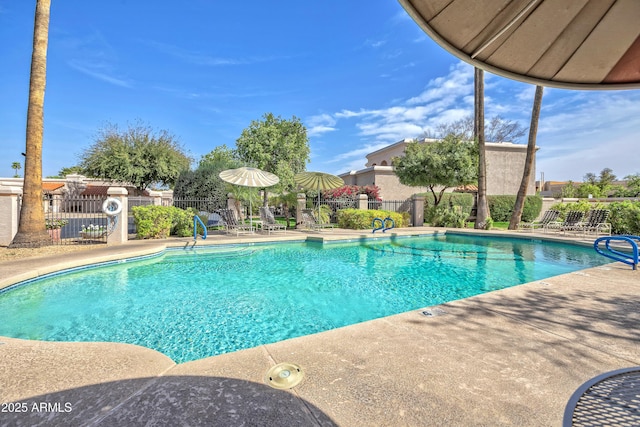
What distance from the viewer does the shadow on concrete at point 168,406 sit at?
72.2 inches

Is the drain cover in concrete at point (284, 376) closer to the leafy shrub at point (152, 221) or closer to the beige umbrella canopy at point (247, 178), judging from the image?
the beige umbrella canopy at point (247, 178)

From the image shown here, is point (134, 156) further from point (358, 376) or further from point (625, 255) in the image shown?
point (625, 255)

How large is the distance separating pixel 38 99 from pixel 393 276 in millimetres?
11567

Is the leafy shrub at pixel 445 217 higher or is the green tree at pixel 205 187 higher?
the green tree at pixel 205 187

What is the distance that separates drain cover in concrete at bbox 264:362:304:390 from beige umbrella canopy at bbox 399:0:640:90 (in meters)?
2.44

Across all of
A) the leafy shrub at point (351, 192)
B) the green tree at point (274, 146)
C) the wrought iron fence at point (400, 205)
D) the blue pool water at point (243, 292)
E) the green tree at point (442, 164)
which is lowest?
the blue pool water at point (243, 292)

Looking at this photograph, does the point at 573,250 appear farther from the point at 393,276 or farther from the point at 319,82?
the point at 319,82

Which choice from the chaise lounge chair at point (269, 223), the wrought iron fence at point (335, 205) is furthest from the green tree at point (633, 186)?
the chaise lounge chair at point (269, 223)

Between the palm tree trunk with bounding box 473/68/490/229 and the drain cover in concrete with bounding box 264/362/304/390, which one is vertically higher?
the palm tree trunk with bounding box 473/68/490/229

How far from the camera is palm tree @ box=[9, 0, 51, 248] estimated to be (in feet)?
28.5

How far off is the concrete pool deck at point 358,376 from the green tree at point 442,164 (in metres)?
13.6

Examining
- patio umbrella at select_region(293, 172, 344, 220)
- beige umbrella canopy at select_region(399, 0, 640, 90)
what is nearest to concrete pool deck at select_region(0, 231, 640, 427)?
beige umbrella canopy at select_region(399, 0, 640, 90)

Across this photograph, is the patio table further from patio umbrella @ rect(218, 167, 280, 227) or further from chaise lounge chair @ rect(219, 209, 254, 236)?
chaise lounge chair @ rect(219, 209, 254, 236)

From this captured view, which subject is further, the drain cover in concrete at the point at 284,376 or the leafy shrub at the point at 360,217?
the leafy shrub at the point at 360,217
